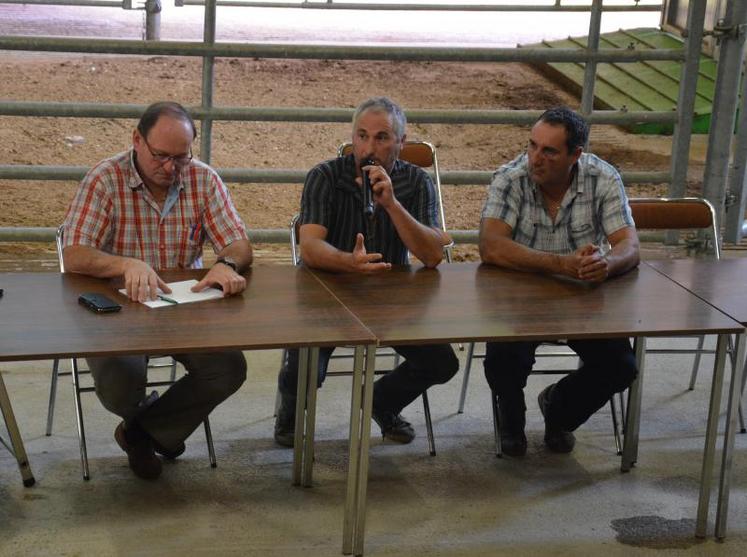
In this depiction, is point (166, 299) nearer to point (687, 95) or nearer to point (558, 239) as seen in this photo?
point (558, 239)

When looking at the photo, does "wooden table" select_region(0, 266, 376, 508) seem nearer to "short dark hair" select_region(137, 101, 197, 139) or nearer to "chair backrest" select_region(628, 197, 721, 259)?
"short dark hair" select_region(137, 101, 197, 139)

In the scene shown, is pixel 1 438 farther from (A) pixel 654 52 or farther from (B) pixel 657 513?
(A) pixel 654 52

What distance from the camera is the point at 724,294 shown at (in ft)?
13.0

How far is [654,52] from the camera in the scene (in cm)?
613

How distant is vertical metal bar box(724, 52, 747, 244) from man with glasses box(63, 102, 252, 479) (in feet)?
11.3

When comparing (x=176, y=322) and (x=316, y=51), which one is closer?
(x=176, y=322)

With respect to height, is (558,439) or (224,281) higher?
(224,281)

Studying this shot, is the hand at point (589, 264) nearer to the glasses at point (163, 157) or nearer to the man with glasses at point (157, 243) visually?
the man with glasses at point (157, 243)

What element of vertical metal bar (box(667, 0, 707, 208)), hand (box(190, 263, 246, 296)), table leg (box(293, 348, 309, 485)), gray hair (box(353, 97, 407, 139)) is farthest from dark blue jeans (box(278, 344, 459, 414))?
vertical metal bar (box(667, 0, 707, 208))

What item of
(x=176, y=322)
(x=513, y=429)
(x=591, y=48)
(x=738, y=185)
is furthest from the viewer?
(x=738, y=185)

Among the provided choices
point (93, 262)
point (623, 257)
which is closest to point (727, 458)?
point (623, 257)

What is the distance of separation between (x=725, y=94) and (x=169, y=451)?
→ 12.4ft

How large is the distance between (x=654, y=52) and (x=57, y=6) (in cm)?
350

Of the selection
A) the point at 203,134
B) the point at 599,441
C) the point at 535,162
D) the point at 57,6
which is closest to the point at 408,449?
the point at 599,441
